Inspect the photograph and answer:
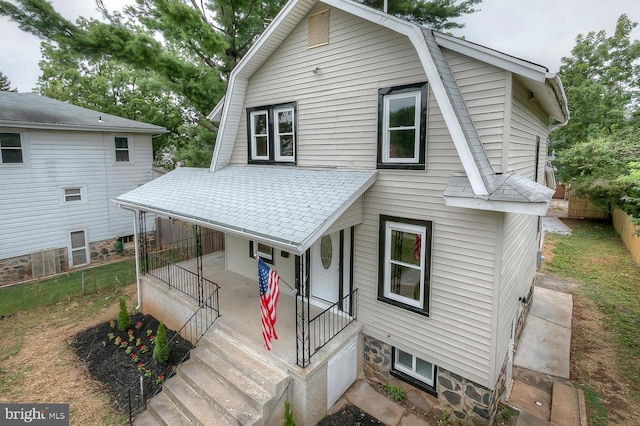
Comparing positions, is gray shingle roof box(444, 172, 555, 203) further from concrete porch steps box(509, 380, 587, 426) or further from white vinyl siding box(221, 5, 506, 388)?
concrete porch steps box(509, 380, 587, 426)

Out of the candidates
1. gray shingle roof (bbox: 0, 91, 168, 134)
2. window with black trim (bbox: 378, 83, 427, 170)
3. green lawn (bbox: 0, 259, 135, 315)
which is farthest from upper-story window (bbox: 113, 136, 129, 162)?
window with black trim (bbox: 378, 83, 427, 170)

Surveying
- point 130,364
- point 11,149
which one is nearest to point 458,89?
point 130,364

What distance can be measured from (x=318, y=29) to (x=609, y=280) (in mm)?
14403

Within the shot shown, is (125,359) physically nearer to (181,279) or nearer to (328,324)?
(181,279)

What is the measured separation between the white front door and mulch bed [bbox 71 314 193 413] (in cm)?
333

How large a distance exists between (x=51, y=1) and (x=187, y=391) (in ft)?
40.0

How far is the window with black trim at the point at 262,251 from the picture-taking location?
927cm

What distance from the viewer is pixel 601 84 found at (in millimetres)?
24766

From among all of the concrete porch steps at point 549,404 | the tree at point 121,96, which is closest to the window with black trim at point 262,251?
the concrete porch steps at point 549,404

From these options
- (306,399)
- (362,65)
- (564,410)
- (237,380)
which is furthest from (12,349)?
(564,410)

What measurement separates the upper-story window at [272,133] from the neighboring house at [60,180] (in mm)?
9078

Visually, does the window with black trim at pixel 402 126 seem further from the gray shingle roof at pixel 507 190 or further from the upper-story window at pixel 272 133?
the upper-story window at pixel 272 133

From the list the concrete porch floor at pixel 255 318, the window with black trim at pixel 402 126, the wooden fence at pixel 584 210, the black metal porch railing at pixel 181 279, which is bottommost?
the concrete porch floor at pixel 255 318

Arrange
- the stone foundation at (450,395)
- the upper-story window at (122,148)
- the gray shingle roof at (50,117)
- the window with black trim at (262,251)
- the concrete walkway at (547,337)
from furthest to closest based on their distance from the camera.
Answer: the upper-story window at (122,148)
the gray shingle roof at (50,117)
the window with black trim at (262,251)
the concrete walkway at (547,337)
the stone foundation at (450,395)
